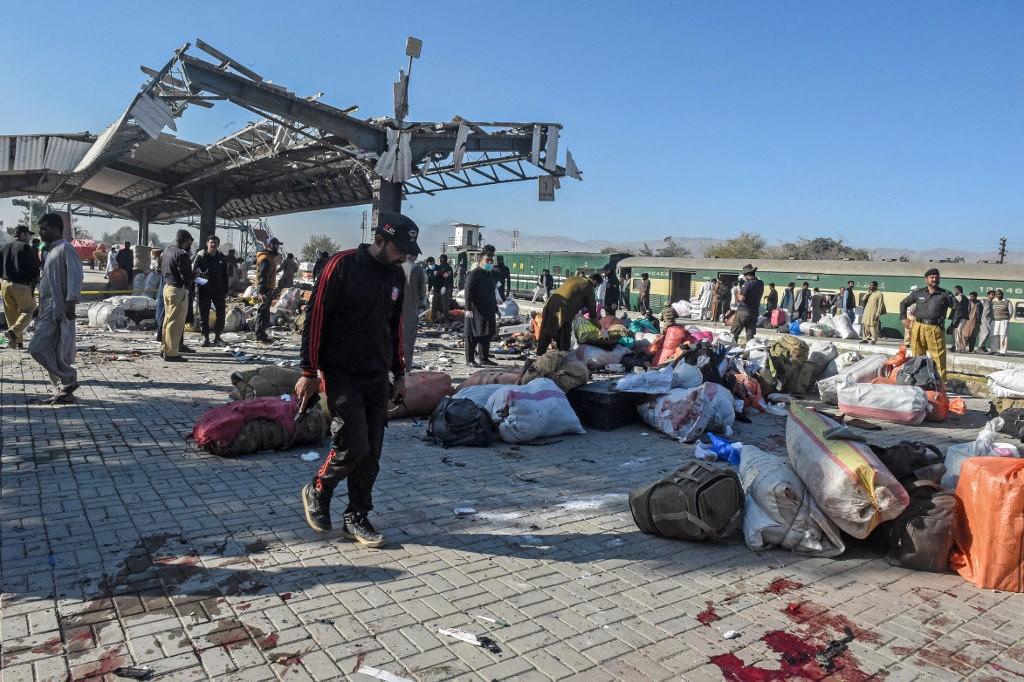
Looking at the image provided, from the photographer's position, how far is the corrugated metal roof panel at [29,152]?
599 inches

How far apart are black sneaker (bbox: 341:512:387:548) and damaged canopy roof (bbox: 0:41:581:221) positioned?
32.2 feet

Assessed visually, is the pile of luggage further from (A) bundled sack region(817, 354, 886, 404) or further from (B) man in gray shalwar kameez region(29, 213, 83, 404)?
(B) man in gray shalwar kameez region(29, 213, 83, 404)

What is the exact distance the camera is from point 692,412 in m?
6.32

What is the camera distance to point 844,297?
2030 cm

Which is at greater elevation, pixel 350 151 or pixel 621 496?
pixel 350 151

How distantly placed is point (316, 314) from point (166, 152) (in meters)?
18.6

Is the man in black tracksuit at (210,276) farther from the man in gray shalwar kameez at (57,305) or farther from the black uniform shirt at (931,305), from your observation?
the black uniform shirt at (931,305)

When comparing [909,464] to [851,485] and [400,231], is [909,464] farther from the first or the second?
[400,231]

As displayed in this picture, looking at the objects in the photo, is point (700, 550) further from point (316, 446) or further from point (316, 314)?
point (316, 446)

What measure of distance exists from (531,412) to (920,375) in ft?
17.1

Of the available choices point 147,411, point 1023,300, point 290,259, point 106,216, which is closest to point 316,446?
point 147,411

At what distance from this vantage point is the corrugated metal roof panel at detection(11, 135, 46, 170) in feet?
49.9

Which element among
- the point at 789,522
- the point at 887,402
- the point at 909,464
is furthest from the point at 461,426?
the point at 887,402

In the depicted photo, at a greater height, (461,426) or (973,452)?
(973,452)
